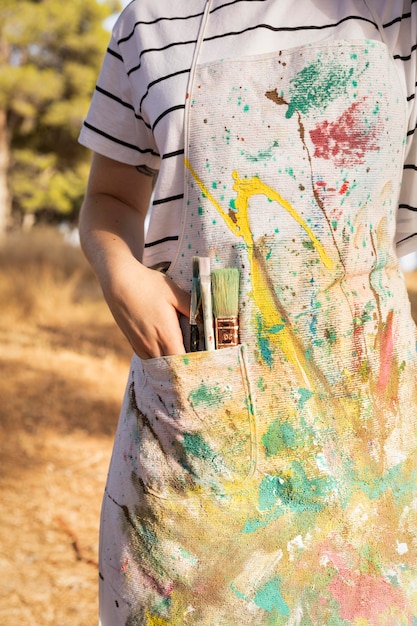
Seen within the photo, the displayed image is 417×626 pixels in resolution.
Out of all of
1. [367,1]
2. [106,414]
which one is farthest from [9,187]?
[367,1]

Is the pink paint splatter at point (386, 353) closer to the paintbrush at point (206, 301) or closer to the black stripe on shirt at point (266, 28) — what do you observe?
the paintbrush at point (206, 301)

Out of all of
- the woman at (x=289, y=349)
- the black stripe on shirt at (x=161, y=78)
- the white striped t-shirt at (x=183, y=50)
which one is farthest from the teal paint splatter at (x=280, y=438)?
the black stripe on shirt at (x=161, y=78)

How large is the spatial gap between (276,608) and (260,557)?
0.07m

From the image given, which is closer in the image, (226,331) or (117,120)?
(226,331)

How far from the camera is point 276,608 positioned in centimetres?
94

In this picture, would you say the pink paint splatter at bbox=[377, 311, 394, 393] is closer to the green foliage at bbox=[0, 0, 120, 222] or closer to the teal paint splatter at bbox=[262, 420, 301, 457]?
the teal paint splatter at bbox=[262, 420, 301, 457]

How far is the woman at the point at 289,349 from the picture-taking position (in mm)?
952

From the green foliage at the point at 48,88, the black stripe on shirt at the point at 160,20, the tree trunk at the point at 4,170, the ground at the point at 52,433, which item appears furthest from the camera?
the tree trunk at the point at 4,170

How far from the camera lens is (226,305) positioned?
0.97 meters

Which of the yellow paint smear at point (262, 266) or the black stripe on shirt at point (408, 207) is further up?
the black stripe on shirt at point (408, 207)

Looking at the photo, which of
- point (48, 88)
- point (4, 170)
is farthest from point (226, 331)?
point (4, 170)

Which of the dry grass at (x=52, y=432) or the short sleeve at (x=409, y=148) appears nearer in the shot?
the short sleeve at (x=409, y=148)

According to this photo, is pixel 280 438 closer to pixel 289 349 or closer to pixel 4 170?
pixel 289 349

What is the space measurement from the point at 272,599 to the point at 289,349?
36 centimetres
